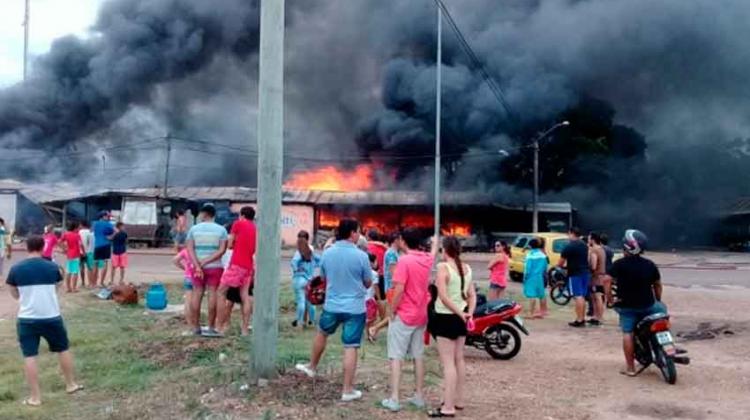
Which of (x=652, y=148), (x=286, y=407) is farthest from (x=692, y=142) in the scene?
(x=286, y=407)

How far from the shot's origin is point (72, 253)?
43.6 ft

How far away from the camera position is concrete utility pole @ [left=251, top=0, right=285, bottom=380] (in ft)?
19.6

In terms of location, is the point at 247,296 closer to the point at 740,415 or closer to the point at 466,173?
the point at 740,415

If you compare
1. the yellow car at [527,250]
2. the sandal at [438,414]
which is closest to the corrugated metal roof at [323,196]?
the yellow car at [527,250]

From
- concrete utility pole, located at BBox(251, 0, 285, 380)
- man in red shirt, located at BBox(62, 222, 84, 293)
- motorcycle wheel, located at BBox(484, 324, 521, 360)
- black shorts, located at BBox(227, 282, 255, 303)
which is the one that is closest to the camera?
concrete utility pole, located at BBox(251, 0, 285, 380)

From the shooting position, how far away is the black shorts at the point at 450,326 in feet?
18.5

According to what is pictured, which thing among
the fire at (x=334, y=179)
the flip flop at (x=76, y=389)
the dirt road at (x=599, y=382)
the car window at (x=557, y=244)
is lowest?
the dirt road at (x=599, y=382)

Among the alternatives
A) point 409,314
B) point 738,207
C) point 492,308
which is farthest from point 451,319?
point 738,207

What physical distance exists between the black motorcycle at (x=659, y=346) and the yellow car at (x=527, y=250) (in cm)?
983

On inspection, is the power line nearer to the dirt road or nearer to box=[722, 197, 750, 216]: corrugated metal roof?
box=[722, 197, 750, 216]: corrugated metal roof

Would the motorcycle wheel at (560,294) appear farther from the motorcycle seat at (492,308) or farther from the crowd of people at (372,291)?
A: the motorcycle seat at (492,308)

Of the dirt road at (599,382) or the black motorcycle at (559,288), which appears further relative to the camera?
the black motorcycle at (559,288)

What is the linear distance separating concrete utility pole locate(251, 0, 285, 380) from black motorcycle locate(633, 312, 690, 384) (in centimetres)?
392

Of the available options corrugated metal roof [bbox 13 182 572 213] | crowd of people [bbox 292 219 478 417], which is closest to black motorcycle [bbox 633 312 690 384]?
crowd of people [bbox 292 219 478 417]
